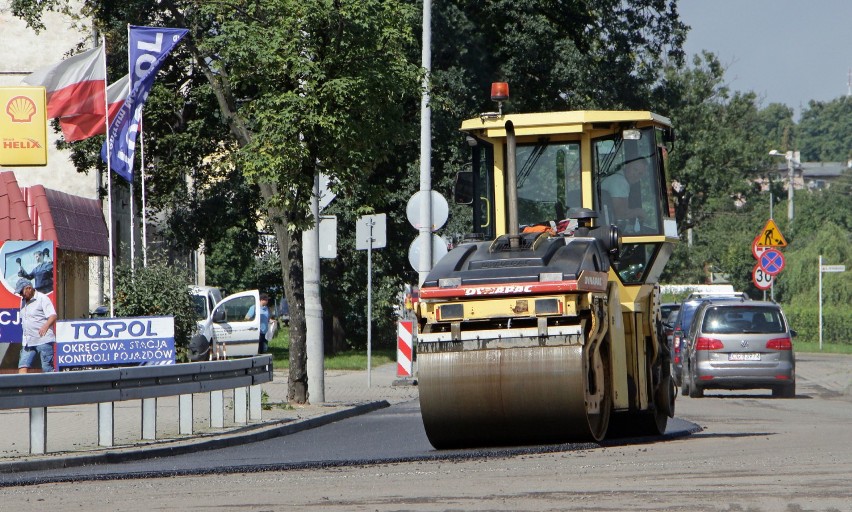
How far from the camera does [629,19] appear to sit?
3766cm

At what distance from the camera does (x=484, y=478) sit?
9.77m

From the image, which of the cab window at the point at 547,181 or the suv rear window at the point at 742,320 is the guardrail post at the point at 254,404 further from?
the suv rear window at the point at 742,320

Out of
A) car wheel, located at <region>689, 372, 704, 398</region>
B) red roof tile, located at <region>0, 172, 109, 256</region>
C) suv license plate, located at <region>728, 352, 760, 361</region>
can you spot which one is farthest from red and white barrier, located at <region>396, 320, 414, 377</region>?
red roof tile, located at <region>0, 172, 109, 256</region>

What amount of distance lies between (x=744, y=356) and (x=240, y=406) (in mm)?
9979

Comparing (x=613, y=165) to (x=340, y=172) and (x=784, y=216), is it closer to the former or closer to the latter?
(x=340, y=172)

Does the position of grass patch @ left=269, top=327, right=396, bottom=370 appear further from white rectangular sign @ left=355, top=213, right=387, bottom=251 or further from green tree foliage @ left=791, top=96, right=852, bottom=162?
green tree foliage @ left=791, top=96, right=852, bottom=162

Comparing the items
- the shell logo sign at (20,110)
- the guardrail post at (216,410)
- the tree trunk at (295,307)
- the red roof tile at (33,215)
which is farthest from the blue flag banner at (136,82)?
the guardrail post at (216,410)

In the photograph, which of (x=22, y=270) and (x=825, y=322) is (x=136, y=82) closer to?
(x=22, y=270)

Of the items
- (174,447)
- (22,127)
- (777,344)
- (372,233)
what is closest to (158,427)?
(174,447)

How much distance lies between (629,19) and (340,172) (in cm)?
2020

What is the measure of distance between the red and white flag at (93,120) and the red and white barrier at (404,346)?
668 centimetres

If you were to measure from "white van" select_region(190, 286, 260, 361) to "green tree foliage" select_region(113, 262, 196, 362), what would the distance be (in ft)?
34.4

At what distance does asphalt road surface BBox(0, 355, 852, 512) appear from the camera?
8.40m

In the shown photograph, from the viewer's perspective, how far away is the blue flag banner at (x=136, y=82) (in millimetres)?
23984
